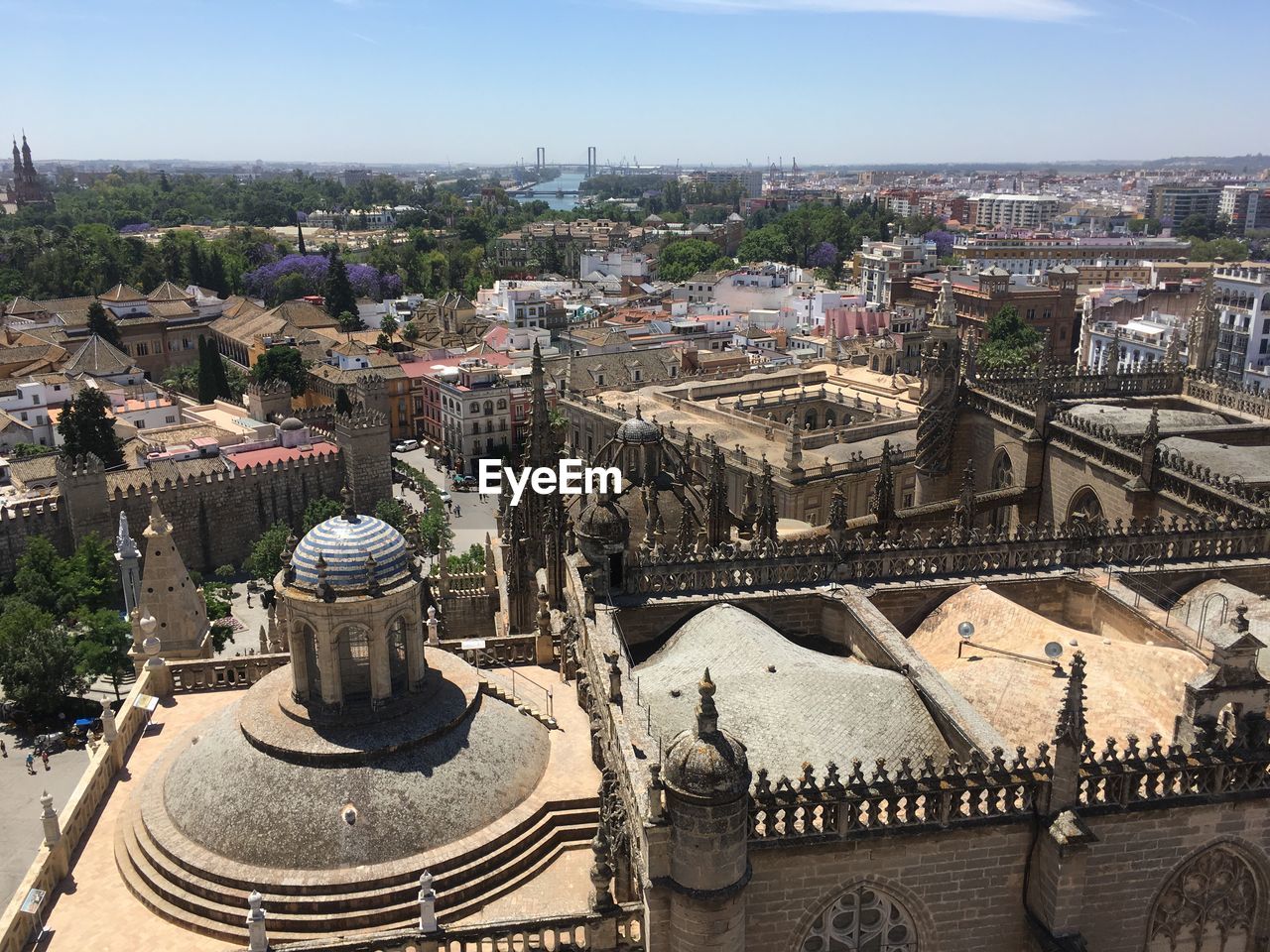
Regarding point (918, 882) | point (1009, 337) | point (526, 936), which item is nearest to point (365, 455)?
point (526, 936)

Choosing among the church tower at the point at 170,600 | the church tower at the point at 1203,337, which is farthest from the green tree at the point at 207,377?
the church tower at the point at 1203,337

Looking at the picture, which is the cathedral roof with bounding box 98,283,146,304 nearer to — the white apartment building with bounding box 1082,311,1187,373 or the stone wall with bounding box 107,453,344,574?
the stone wall with bounding box 107,453,344,574

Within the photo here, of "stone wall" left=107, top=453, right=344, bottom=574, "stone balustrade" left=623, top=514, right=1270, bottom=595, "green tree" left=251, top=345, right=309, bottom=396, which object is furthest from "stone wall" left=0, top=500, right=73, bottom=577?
"stone balustrade" left=623, top=514, right=1270, bottom=595

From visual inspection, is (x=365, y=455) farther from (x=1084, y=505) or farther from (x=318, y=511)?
(x=1084, y=505)

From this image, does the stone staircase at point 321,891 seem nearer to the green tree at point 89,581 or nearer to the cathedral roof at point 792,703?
the cathedral roof at point 792,703

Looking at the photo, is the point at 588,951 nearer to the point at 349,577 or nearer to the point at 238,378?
the point at 349,577

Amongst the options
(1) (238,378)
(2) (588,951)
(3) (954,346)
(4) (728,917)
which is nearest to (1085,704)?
(4) (728,917)
